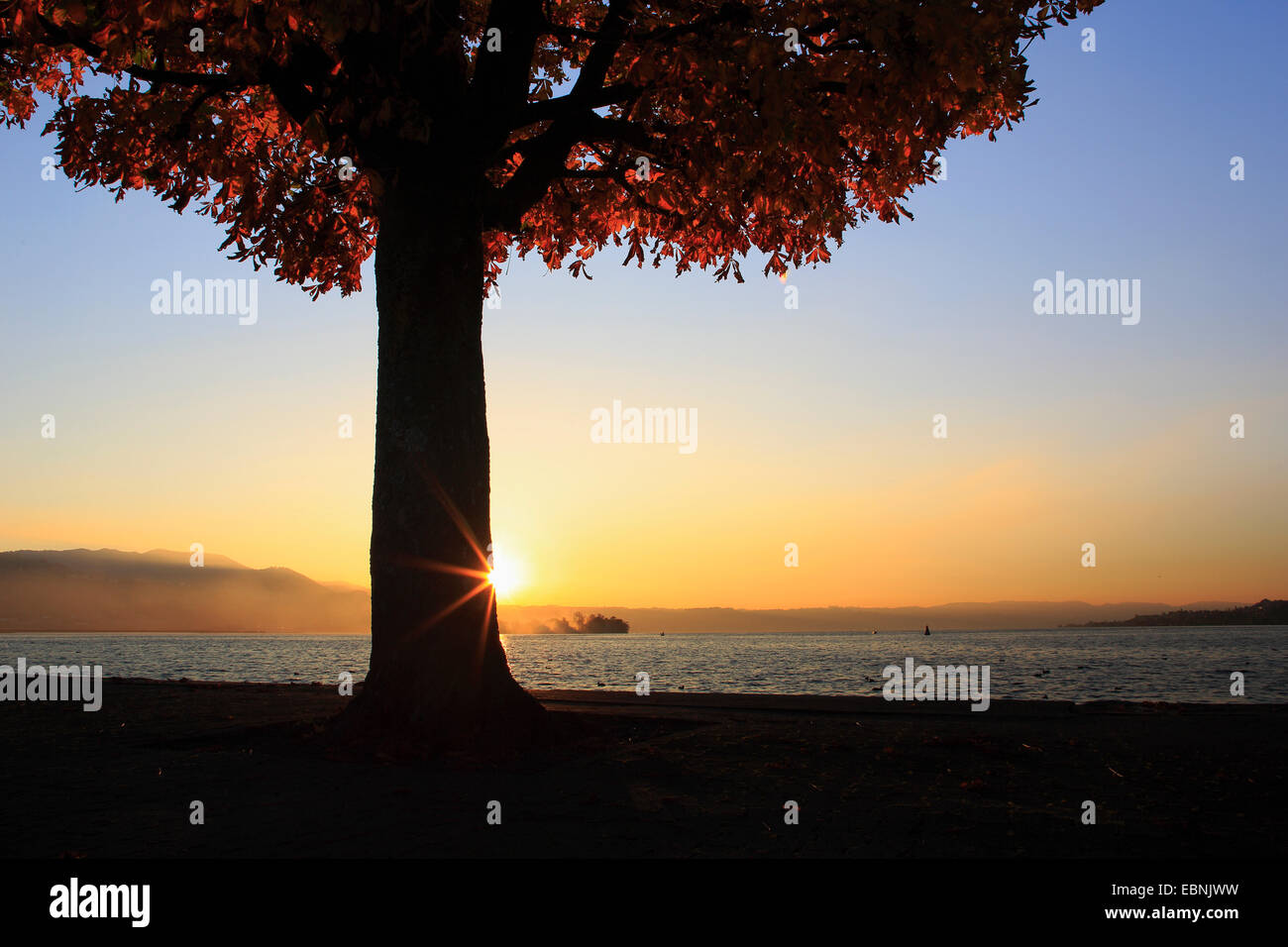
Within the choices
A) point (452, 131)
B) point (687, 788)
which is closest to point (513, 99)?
point (452, 131)

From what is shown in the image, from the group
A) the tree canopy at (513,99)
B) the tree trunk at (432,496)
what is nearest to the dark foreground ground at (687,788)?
the tree trunk at (432,496)

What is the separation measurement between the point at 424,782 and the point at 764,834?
309cm

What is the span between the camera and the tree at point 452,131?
8898 millimetres

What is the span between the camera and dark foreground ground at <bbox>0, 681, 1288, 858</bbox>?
537 cm

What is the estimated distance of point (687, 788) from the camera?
700 cm

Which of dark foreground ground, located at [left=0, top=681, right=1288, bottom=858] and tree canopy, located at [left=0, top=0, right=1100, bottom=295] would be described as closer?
dark foreground ground, located at [left=0, top=681, right=1288, bottom=858]

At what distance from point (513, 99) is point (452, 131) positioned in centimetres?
82

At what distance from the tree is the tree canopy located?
31 mm

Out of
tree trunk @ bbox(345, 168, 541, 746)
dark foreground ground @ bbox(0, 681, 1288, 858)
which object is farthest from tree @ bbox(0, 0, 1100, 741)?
dark foreground ground @ bbox(0, 681, 1288, 858)

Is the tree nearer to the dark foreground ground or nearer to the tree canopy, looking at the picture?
the tree canopy

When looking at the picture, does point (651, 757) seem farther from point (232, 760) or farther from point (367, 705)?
point (232, 760)

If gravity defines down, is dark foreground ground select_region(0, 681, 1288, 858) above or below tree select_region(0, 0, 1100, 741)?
below

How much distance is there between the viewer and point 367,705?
9133 millimetres
